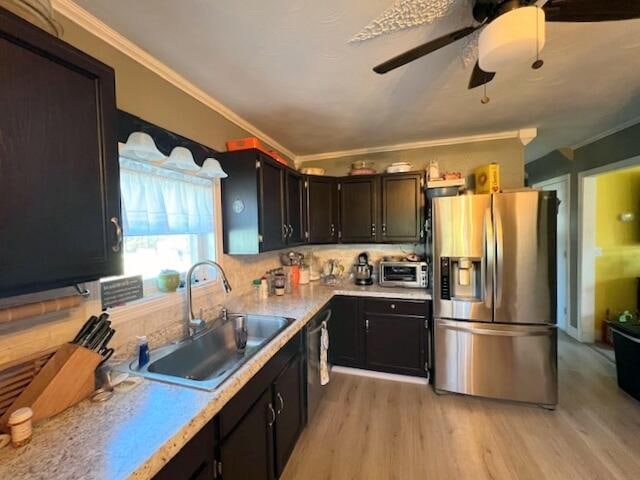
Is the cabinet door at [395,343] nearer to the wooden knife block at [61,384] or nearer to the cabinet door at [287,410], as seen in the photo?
the cabinet door at [287,410]

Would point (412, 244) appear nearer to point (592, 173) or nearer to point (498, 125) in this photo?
point (498, 125)

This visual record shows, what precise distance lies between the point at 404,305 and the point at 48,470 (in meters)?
2.35

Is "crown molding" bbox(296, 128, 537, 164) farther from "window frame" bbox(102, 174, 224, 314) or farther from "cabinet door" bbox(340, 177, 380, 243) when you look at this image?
"window frame" bbox(102, 174, 224, 314)

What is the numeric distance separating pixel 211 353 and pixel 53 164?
4.10 ft

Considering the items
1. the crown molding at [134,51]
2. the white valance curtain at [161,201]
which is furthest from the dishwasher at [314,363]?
the crown molding at [134,51]

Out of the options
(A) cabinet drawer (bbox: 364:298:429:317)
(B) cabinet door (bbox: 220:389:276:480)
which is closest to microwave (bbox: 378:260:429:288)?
(A) cabinet drawer (bbox: 364:298:429:317)

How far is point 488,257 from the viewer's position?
6.91 feet

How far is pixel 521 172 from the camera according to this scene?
2703 millimetres

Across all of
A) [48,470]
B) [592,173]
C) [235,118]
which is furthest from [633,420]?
[235,118]

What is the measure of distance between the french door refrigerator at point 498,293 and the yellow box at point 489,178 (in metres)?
0.42

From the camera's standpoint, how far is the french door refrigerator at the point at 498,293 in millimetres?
2053

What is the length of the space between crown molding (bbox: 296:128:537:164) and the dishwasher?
6.49ft

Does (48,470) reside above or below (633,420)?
above

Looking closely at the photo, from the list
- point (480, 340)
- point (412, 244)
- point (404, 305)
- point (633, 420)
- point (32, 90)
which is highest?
point (32, 90)
